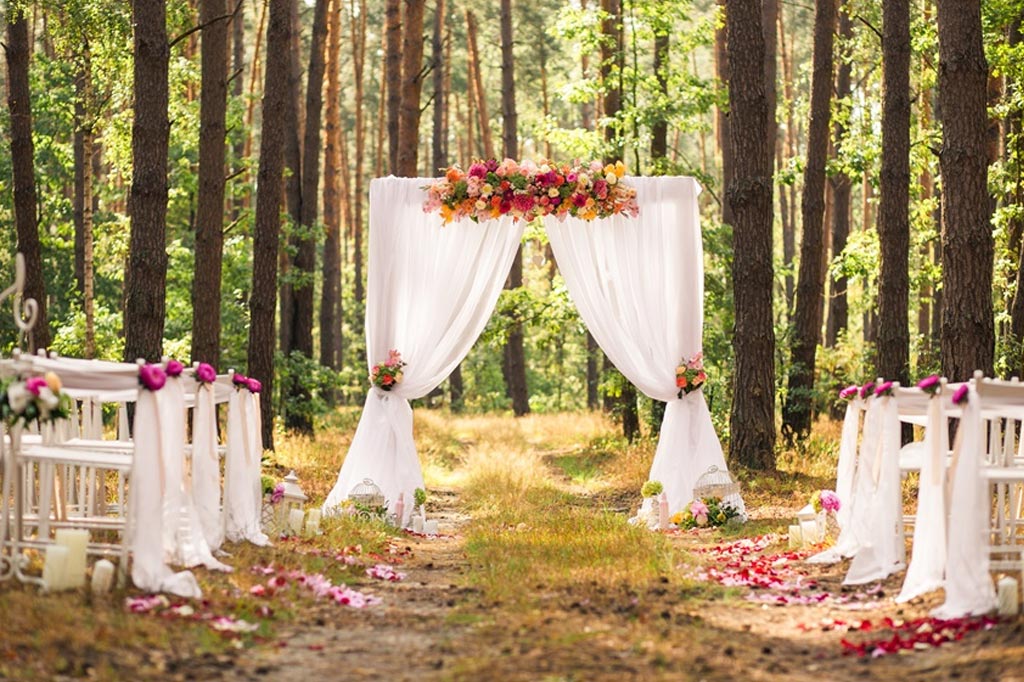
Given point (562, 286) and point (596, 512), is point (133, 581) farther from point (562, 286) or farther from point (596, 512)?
point (562, 286)

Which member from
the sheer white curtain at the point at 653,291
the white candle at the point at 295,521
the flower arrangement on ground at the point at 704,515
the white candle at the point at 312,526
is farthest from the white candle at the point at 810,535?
the white candle at the point at 295,521

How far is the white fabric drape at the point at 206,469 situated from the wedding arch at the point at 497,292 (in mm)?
3156

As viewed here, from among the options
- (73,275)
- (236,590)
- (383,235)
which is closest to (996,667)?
(236,590)

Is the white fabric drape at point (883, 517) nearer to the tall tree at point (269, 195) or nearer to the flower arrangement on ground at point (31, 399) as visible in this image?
the flower arrangement on ground at point (31, 399)

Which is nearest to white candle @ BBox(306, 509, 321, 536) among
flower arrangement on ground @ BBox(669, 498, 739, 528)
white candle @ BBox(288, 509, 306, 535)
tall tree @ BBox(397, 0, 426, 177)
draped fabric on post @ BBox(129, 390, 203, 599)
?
white candle @ BBox(288, 509, 306, 535)

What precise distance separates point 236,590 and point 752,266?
7.57m

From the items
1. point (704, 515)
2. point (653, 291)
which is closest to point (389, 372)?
point (653, 291)

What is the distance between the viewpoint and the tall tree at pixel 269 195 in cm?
1462

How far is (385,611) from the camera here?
7.34 m

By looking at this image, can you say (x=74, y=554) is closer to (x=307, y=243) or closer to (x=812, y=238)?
(x=812, y=238)

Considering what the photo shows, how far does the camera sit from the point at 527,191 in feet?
38.5

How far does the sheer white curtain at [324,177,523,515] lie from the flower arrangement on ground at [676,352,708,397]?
1770mm

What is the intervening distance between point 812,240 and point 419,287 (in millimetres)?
6881

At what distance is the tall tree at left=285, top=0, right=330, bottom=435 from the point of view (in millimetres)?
19016
